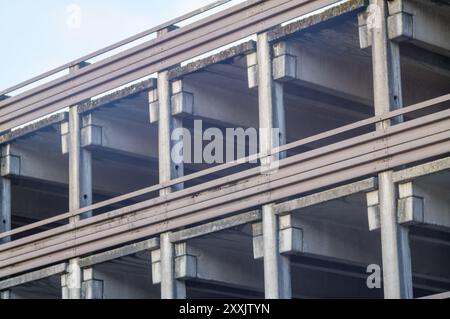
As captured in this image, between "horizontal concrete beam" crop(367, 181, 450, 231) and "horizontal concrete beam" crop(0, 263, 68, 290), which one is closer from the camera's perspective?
"horizontal concrete beam" crop(367, 181, 450, 231)

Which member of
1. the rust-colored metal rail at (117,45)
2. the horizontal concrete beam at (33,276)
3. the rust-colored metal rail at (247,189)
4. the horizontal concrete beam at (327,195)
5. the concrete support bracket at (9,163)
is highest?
the rust-colored metal rail at (117,45)

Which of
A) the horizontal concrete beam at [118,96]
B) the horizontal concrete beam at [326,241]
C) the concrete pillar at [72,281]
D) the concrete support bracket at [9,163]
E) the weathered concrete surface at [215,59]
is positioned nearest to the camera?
the horizontal concrete beam at [326,241]

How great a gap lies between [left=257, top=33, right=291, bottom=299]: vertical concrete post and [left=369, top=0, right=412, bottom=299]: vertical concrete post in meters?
2.57

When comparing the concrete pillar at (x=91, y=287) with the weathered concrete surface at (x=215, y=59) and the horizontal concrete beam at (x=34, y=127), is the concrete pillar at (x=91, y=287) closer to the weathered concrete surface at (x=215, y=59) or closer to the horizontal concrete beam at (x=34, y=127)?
the horizontal concrete beam at (x=34, y=127)

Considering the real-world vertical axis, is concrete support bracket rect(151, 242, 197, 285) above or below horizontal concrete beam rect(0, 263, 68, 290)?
below

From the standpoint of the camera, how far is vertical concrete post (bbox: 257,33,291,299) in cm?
2962

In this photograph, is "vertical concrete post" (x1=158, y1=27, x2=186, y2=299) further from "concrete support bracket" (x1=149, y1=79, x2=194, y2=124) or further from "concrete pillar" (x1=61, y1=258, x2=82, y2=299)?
"concrete pillar" (x1=61, y1=258, x2=82, y2=299)

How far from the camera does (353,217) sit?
30891mm

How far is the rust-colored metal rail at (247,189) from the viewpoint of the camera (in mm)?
27562

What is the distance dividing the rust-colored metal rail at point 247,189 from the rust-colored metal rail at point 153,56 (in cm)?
259

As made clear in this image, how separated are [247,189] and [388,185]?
3.50 metres

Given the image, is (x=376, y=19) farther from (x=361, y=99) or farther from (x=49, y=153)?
(x=49, y=153)

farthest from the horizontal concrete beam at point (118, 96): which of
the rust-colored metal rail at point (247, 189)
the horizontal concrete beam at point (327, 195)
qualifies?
the horizontal concrete beam at point (327, 195)

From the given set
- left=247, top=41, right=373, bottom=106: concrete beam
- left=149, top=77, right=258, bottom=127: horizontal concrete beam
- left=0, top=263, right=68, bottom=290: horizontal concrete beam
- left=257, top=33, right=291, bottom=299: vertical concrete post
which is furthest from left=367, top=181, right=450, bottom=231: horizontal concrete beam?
left=0, top=263, right=68, bottom=290: horizontal concrete beam
